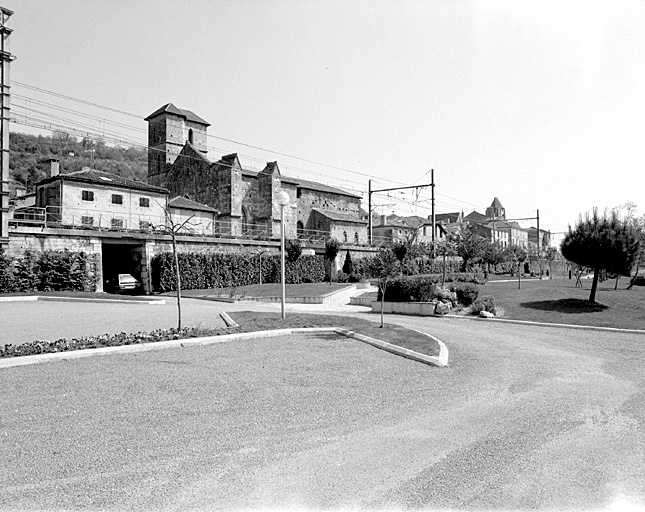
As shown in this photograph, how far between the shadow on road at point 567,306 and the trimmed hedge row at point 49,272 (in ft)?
82.2

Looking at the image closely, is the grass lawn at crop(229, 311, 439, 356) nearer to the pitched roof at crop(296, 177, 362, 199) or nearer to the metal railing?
the metal railing

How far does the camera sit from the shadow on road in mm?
21444

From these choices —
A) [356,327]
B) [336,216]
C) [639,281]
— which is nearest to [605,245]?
[356,327]

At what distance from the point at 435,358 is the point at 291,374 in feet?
10.9

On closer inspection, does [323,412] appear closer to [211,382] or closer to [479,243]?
[211,382]

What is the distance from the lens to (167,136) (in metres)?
60.4

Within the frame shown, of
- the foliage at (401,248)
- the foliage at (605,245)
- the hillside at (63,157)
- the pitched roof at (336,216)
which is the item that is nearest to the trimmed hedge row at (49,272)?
the foliage at (401,248)

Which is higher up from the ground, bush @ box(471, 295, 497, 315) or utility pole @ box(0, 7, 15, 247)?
utility pole @ box(0, 7, 15, 247)

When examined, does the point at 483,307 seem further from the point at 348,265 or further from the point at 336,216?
the point at 336,216

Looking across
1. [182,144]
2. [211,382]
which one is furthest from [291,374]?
[182,144]

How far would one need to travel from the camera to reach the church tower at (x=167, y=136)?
193ft

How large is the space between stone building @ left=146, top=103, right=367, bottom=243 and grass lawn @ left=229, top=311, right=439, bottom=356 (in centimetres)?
3069

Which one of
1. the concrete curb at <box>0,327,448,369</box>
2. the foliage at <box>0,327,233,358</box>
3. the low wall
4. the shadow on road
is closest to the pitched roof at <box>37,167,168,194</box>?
the low wall

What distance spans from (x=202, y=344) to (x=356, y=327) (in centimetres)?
496
